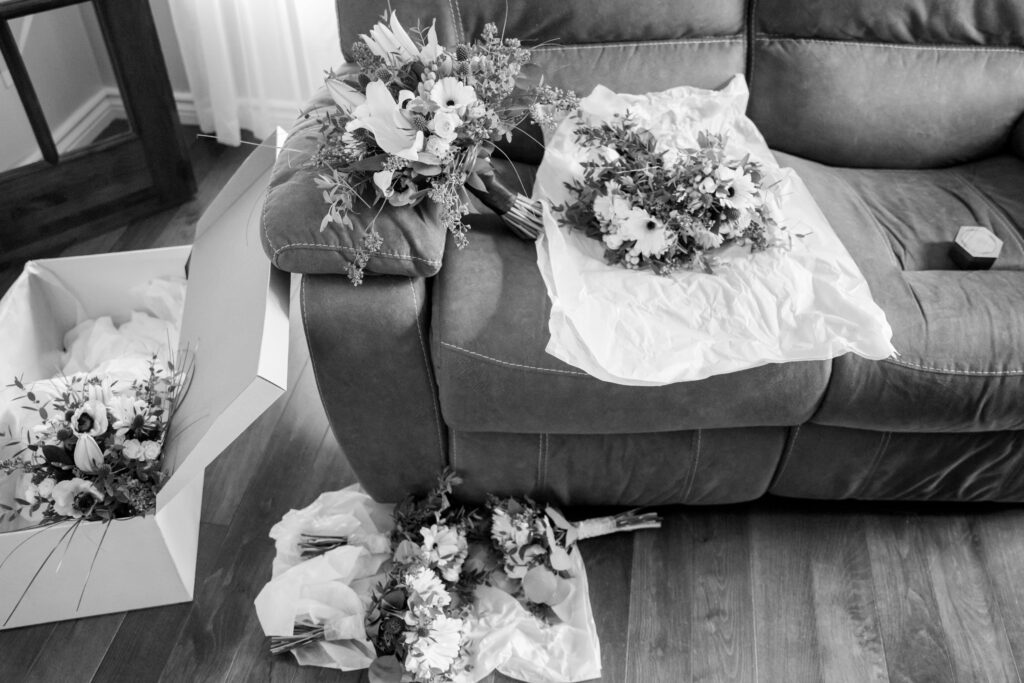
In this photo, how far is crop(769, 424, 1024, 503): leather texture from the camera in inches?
63.7

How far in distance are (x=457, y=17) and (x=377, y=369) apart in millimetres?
786

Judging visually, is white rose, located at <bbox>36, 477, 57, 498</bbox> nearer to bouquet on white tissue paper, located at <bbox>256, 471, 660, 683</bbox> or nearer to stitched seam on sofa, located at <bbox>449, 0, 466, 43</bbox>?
bouquet on white tissue paper, located at <bbox>256, 471, 660, 683</bbox>

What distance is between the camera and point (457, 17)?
5.88 ft

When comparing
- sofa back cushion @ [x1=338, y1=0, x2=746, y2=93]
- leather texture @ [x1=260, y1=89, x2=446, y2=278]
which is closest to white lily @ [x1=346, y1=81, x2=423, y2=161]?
leather texture @ [x1=260, y1=89, x2=446, y2=278]

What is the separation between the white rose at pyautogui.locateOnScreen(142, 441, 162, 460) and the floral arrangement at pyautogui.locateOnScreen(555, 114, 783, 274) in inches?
33.3

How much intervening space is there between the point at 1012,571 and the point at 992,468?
0.71 ft

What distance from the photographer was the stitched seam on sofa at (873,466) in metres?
1.62

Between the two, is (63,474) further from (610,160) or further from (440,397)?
(610,160)

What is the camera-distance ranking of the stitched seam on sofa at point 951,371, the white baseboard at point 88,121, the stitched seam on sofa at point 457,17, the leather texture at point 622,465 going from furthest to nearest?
the white baseboard at point 88,121 → the stitched seam on sofa at point 457,17 → the leather texture at point 622,465 → the stitched seam on sofa at point 951,371

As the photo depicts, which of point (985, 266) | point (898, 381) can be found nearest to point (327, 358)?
point (898, 381)

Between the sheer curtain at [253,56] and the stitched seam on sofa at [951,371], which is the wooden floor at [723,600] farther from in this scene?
the sheer curtain at [253,56]

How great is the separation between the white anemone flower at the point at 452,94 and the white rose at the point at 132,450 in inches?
31.1

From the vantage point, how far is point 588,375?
4.74ft

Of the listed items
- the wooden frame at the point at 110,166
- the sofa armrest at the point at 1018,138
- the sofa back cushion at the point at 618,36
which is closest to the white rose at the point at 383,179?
the sofa back cushion at the point at 618,36
